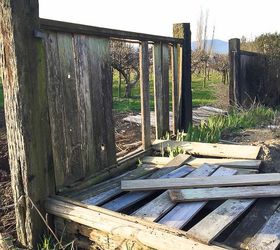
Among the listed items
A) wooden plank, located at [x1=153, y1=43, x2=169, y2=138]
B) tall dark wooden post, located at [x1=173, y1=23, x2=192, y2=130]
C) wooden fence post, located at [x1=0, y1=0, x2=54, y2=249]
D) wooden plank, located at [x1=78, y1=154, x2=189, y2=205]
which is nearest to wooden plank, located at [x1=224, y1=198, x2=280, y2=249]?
wooden plank, located at [x1=78, y1=154, x2=189, y2=205]

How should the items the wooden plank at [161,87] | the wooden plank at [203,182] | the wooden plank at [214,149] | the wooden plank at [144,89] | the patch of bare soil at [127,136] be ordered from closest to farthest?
the wooden plank at [203,182] < the wooden plank at [214,149] < the wooden plank at [144,89] < the wooden plank at [161,87] < the patch of bare soil at [127,136]

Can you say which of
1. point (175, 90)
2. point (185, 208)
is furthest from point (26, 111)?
point (175, 90)

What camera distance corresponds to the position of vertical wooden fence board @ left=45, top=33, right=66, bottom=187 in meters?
3.41

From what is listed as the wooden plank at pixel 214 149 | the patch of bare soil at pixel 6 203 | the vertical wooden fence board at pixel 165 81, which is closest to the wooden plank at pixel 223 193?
the wooden plank at pixel 214 149

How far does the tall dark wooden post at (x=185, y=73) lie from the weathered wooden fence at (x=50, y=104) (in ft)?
5.63

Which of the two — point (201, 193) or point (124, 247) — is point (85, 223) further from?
point (201, 193)

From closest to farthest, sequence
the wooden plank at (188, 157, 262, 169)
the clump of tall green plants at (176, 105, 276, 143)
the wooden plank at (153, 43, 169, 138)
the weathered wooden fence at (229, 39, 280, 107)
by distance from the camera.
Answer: the wooden plank at (188, 157, 262, 169) → the wooden plank at (153, 43, 169, 138) → the clump of tall green plants at (176, 105, 276, 143) → the weathered wooden fence at (229, 39, 280, 107)

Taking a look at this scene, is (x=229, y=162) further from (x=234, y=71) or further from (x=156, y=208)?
(x=234, y=71)

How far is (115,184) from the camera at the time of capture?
3.95m

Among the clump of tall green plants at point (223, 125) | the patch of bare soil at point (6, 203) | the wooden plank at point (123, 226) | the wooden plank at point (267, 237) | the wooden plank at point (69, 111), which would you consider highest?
the wooden plank at point (69, 111)

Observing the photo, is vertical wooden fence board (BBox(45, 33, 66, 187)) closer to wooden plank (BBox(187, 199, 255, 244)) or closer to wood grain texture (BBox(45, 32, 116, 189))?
wood grain texture (BBox(45, 32, 116, 189))

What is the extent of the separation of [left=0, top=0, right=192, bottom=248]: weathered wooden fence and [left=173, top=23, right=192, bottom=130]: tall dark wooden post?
171 cm

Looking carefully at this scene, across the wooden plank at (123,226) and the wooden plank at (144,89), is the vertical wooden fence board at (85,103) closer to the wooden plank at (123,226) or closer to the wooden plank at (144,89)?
the wooden plank at (123,226)

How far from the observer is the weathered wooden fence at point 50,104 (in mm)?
3023
